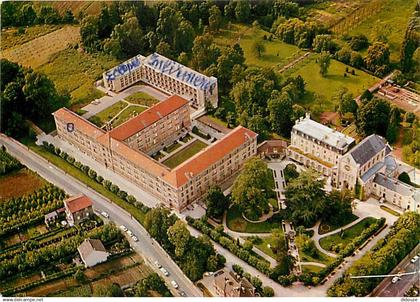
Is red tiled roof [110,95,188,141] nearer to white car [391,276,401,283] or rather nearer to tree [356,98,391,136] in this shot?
tree [356,98,391,136]

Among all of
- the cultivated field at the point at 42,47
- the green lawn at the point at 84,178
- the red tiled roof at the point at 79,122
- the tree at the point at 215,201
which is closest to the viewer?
the tree at the point at 215,201

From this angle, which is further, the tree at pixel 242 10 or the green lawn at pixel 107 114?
the tree at pixel 242 10

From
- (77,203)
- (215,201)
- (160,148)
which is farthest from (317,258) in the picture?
(77,203)

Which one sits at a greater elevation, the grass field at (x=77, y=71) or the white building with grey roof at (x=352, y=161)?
the white building with grey roof at (x=352, y=161)

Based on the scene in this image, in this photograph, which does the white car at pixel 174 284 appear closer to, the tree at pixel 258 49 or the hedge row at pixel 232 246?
the hedge row at pixel 232 246

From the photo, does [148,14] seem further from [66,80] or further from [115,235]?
[115,235]

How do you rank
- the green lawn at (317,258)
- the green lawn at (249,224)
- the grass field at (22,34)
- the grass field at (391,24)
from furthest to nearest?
the grass field at (22,34), the grass field at (391,24), the green lawn at (249,224), the green lawn at (317,258)

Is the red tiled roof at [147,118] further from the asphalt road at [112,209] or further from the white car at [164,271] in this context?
the white car at [164,271]

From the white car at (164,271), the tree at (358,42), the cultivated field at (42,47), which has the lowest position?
the white car at (164,271)

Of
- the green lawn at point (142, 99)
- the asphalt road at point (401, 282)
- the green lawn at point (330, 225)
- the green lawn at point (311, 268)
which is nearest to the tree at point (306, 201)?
the green lawn at point (330, 225)
